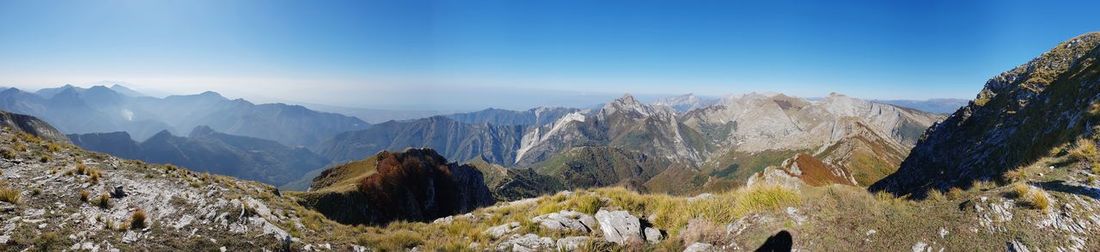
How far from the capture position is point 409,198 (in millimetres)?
64500

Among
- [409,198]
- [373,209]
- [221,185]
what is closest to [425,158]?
[409,198]

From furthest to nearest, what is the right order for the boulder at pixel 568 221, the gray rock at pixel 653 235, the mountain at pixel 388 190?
the mountain at pixel 388 190
the boulder at pixel 568 221
the gray rock at pixel 653 235

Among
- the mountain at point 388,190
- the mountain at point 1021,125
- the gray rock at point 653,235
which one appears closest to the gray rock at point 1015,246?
the gray rock at point 653,235

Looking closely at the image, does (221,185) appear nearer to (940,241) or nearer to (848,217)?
(848,217)

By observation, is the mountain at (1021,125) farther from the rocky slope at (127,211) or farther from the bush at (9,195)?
the bush at (9,195)

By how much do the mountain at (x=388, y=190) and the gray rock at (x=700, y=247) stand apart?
3034cm

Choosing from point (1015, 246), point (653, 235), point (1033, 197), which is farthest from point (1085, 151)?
point (653, 235)

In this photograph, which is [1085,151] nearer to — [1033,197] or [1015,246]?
[1033,197]

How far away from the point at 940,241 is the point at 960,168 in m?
42.9

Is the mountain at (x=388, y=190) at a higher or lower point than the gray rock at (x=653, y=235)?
lower

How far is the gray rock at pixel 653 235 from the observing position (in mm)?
12569

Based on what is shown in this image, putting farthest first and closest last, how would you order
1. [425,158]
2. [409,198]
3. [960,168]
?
[425,158] → [409,198] → [960,168]

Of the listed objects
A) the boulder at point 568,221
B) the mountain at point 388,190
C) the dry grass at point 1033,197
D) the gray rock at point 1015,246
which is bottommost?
the mountain at point 388,190

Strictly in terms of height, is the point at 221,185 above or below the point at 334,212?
above
